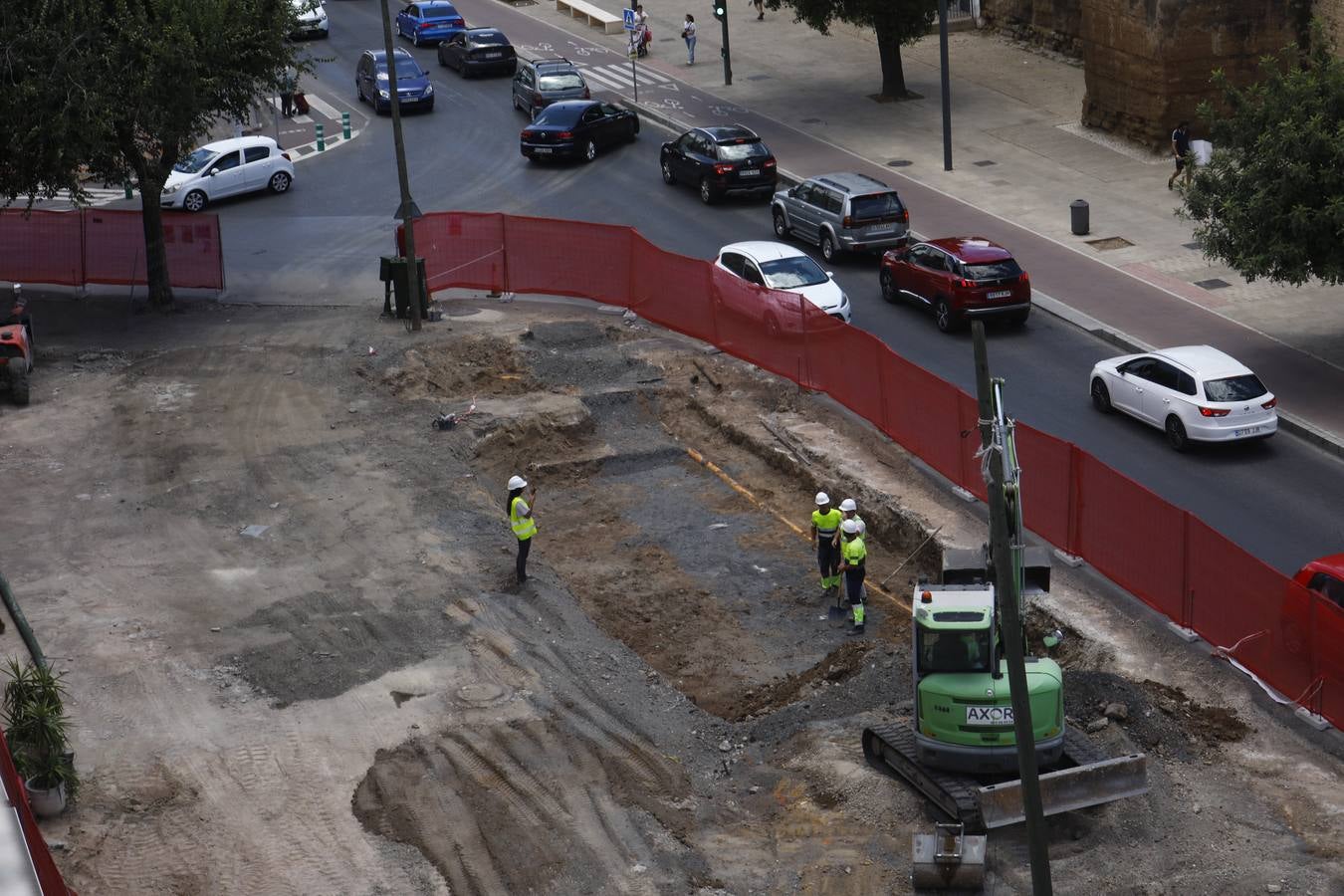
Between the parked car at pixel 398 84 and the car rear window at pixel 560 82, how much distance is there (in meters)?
3.74

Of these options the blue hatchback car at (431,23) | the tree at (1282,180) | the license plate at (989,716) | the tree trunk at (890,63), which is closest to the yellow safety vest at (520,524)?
the license plate at (989,716)

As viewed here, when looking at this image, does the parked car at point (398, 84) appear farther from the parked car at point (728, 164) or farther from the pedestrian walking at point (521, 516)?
the pedestrian walking at point (521, 516)

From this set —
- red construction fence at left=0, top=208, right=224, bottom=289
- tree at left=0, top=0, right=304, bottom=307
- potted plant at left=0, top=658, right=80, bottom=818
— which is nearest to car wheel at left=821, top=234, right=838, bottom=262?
tree at left=0, top=0, right=304, bottom=307

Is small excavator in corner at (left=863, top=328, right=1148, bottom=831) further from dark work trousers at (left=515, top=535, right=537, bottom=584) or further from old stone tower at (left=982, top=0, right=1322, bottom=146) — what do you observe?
old stone tower at (left=982, top=0, right=1322, bottom=146)

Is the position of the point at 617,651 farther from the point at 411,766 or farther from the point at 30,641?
the point at 30,641

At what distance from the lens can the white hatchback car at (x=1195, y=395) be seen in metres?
26.3

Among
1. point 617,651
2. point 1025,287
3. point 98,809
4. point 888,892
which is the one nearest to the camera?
point 888,892

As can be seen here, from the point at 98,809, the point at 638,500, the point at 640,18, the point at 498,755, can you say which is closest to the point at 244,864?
the point at 98,809

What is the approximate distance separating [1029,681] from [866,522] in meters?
8.28

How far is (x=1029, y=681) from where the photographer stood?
17.0 m

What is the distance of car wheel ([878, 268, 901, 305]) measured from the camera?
33.4m

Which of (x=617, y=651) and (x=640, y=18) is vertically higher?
(x=640, y=18)

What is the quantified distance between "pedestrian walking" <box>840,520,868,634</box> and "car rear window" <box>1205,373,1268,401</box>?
25.0 feet

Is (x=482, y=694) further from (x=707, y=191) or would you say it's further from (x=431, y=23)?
(x=431, y=23)
